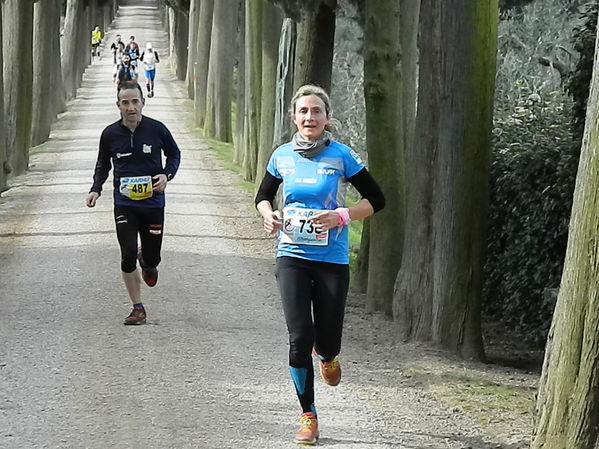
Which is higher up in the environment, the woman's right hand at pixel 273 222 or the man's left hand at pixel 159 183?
the woman's right hand at pixel 273 222

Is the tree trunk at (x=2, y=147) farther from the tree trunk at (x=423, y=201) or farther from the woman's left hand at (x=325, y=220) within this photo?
the woman's left hand at (x=325, y=220)

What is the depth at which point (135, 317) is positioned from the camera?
10617 millimetres

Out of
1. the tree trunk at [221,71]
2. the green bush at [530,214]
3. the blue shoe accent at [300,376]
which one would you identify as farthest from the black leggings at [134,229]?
the tree trunk at [221,71]

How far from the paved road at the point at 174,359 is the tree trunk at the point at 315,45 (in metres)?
2.34

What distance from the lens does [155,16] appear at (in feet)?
309

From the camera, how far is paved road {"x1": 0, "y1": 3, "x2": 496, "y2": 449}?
7.46 meters

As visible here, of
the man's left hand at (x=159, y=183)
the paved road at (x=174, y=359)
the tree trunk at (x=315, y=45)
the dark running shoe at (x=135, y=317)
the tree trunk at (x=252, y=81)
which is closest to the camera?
the paved road at (x=174, y=359)

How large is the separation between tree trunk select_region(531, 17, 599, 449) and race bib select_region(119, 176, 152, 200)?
177 inches

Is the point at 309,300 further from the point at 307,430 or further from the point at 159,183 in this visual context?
the point at 159,183

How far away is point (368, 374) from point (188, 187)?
14.7 metres

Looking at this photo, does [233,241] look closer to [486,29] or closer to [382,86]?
[382,86]

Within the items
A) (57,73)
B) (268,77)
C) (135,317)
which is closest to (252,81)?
(268,77)

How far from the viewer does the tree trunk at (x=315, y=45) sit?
45.7ft

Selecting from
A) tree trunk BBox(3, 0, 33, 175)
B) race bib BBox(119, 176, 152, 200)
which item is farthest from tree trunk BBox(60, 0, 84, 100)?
race bib BBox(119, 176, 152, 200)
